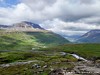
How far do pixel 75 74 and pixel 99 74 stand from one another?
1085 centimetres

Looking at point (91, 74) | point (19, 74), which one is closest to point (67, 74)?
point (91, 74)

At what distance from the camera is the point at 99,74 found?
10069cm

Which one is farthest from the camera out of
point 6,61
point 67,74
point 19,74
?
point 6,61

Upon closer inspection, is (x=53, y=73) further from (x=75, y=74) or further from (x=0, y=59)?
(x=0, y=59)

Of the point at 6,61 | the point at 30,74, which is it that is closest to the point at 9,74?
the point at 30,74

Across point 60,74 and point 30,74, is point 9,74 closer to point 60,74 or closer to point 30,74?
point 30,74

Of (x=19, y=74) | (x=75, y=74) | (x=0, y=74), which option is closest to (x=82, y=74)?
(x=75, y=74)

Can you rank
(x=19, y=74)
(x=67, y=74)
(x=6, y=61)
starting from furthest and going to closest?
(x=6, y=61), (x=19, y=74), (x=67, y=74)

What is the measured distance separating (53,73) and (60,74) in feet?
10.0

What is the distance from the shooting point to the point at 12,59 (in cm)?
19750

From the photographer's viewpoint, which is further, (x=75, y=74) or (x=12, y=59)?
(x=12, y=59)

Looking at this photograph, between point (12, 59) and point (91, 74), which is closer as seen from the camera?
point (91, 74)

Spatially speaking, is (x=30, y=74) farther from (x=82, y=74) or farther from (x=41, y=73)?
(x=82, y=74)

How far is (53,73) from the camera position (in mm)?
98375
